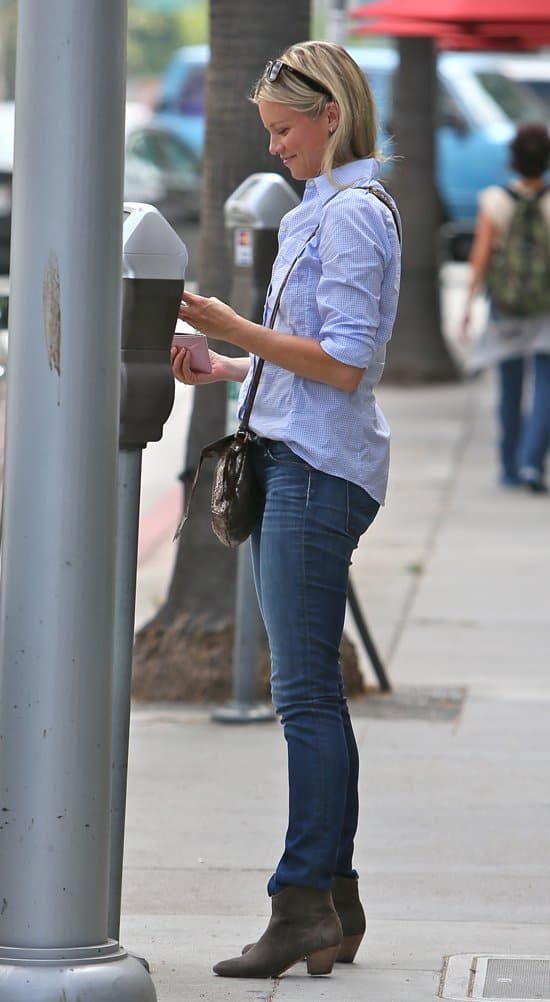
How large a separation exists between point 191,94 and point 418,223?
1326 centimetres

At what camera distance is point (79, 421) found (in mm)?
3270

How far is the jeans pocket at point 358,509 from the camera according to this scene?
3.73 meters

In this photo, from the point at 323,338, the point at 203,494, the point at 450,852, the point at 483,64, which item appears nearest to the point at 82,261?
the point at 323,338

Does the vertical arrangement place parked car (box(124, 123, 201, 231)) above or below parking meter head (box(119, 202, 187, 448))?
below

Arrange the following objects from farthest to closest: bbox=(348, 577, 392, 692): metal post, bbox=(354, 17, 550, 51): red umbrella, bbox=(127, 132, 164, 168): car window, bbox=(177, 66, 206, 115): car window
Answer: bbox=(177, 66, 206, 115): car window
bbox=(127, 132, 164, 168): car window
bbox=(354, 17, 550, 51): red umbrella
bbox=(348, 577, 392, 692): metal post

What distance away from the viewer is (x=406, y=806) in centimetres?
524

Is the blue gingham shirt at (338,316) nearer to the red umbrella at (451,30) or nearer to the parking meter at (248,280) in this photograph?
the parking meter at (248,280)

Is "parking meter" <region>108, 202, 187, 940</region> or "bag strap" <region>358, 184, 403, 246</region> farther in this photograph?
"bag strap" <region>358, 184, 403, 246</region>

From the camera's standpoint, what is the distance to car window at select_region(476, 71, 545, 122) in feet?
85.9

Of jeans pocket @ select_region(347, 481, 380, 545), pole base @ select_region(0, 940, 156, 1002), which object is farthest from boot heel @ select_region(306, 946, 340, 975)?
jeans pocket @ select_region(347, 481, 380, 545)

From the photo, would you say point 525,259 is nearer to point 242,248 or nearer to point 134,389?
point 242,248

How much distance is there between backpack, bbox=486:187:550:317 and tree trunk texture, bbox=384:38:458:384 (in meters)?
4.37

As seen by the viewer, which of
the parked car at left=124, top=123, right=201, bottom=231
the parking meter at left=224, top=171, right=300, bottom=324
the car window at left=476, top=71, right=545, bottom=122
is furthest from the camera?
the car window at left=476, top=71, right=545, bottom=122

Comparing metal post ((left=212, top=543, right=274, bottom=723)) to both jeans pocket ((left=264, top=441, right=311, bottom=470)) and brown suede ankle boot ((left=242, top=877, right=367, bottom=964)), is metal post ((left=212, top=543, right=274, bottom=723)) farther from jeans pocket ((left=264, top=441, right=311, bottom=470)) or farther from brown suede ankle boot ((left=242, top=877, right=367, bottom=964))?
jeans pocket ((left=264, top=441, right=311, bottom=470))
